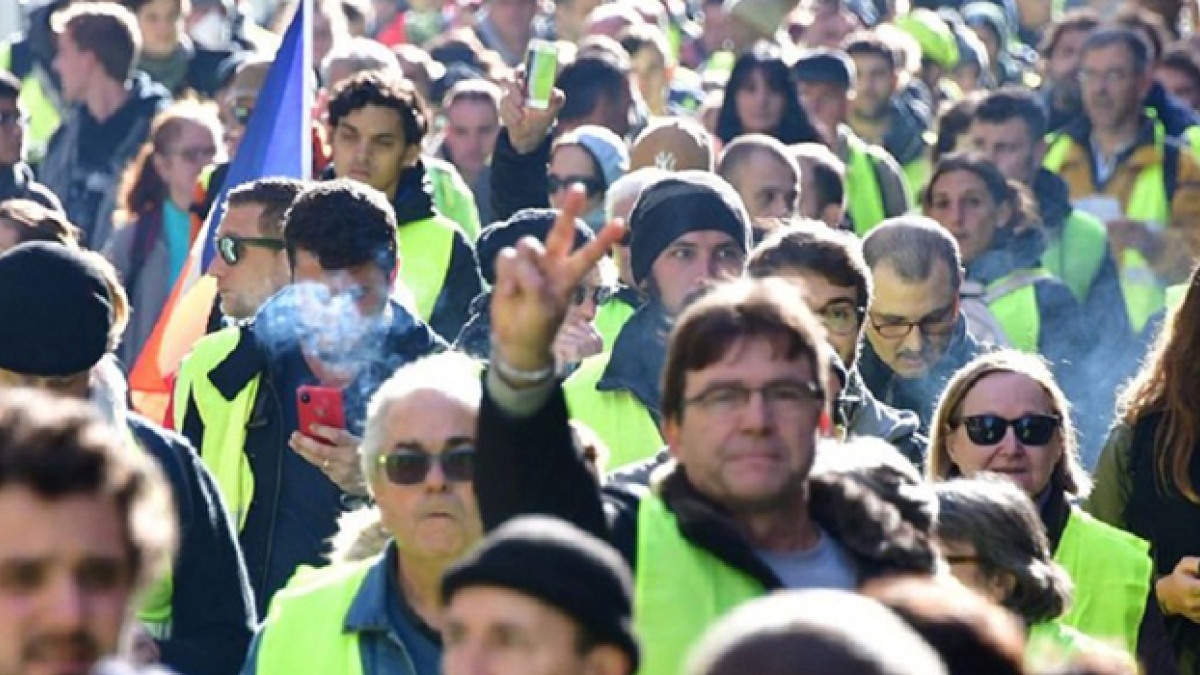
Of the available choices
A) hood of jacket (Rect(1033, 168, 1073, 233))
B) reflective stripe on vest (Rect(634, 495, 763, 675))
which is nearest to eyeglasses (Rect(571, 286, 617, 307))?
hood of jacket (Rect(1033, 168, 1073, 233))

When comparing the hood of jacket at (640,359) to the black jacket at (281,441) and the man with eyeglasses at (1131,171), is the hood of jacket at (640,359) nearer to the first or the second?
the black jacket at (281,441)

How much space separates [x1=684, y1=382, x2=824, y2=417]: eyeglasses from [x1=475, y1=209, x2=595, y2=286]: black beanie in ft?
15.7

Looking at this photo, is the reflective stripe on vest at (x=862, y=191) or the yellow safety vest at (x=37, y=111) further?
the yellow safety vest at (x=37, y=111)

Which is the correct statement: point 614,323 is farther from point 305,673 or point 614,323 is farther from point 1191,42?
point 1191,42

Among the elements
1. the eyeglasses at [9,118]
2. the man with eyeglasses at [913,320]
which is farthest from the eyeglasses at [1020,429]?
the eyeglasses at [9,118]

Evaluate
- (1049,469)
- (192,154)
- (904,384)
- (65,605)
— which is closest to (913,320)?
(904,384)

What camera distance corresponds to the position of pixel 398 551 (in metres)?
7.48

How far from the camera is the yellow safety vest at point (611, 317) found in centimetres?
1092

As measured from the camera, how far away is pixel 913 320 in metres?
10.9

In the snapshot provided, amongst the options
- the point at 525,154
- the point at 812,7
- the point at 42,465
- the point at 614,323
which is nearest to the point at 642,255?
the point at 614,323

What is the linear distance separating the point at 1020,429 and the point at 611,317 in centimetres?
229

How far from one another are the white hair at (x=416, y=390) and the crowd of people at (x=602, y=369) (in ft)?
0.04

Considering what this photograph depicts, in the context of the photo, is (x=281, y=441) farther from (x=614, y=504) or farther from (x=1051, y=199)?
(x=1051, y=199)

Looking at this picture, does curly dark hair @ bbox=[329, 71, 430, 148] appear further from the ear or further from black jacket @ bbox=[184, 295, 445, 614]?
the ear
